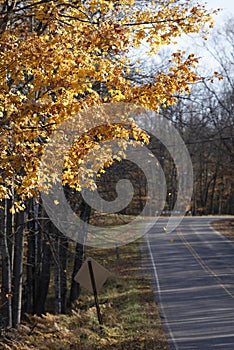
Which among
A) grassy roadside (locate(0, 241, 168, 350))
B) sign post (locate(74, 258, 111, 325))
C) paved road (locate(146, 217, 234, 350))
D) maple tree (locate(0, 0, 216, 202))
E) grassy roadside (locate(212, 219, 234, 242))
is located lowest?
grassy roadside (locate(0, 241, 168, 350))

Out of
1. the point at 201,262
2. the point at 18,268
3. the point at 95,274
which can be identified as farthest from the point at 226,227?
the point at 95,274

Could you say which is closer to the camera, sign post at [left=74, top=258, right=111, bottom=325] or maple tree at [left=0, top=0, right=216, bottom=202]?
maple tree at [left=0, top=0, right=216, bottom=202]

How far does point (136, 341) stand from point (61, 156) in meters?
6.46

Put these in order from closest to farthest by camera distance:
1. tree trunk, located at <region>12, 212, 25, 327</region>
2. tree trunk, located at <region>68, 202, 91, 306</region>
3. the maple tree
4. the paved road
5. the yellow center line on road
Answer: the maple tree
the paved road
tree trunk, located at <region>12, 212, 25, 327</region>
tree trunk, located at <region>68, 202, 91, 306</region>
the yellow center line on road

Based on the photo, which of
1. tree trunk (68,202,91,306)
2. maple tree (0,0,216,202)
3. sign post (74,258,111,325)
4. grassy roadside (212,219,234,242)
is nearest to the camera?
maple tree (0,0,216,202)


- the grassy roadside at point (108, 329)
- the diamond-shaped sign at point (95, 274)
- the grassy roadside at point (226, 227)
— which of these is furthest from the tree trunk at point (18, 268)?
the grassy roadside at point (226, 227)

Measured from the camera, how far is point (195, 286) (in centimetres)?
2483

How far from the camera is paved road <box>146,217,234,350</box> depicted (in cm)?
1575

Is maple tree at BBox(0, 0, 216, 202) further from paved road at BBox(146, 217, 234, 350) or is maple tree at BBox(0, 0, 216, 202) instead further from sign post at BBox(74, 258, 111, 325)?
paved road at BBox(146, 217, 234, 350)

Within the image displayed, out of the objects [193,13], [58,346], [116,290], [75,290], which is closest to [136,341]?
[58,346]

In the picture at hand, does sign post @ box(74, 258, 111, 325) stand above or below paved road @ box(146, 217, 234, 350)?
above

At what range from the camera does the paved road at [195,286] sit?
15753mm

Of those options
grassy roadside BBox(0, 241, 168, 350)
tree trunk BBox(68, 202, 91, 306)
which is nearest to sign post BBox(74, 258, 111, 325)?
grassy roadside BBox(0, 241, 168, 350)

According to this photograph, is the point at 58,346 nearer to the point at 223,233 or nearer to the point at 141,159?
the point at 141,159
